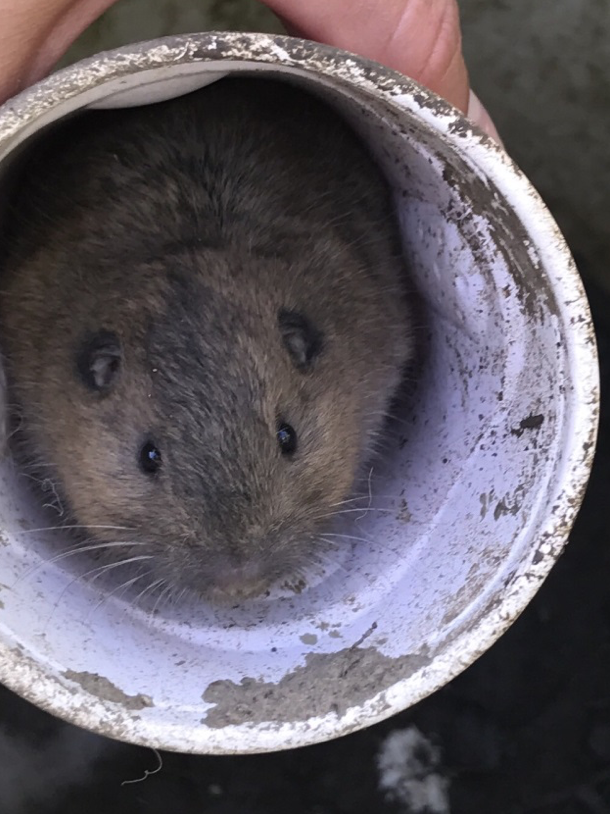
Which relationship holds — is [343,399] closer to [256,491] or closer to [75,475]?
[256,491]

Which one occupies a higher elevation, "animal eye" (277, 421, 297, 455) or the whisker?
"animal eye" (277, 421, 297, 455)

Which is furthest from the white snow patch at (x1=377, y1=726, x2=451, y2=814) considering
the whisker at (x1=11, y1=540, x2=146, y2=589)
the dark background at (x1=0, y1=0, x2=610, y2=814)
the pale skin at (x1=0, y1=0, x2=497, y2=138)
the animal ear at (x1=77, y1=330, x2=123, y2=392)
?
the pale skin at (x1=0, y1=0, x2=497, y2=138)

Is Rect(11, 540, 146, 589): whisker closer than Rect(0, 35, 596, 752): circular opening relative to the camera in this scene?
No

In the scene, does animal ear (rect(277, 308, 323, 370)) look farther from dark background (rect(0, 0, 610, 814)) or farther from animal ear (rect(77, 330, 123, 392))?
dark background (rect(0, 0, 610, 814))

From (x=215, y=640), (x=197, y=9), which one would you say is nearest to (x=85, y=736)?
(x=215, y=640)

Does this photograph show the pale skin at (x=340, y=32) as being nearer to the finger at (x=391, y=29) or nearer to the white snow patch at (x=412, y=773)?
the finger at (x=391, y=29)

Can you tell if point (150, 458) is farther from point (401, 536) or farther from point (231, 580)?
point (401, 536)
